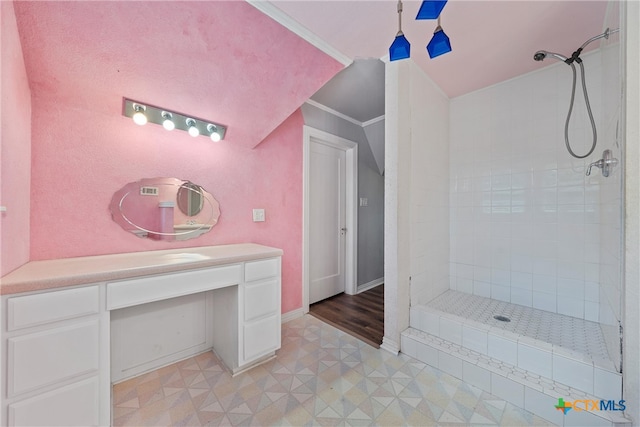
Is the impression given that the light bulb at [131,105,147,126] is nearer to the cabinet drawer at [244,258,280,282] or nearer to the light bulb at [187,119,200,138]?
the light bulb at [187,119,200,138]

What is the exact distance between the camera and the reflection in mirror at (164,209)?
1564mm

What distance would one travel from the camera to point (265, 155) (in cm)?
226

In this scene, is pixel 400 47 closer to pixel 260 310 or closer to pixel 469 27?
pixel 469 27

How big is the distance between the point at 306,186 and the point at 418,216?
3.76 feet

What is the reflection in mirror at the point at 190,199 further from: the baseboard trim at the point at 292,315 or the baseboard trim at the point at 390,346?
the baseboard trim at the point at 390,346

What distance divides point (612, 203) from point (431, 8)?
1503 millimetres

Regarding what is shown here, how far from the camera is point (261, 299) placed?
5.49 ft

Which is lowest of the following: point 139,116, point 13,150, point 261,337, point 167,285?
point 261,337

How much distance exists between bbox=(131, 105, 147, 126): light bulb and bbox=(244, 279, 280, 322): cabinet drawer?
1246mm

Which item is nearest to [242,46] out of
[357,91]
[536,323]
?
[357,91]

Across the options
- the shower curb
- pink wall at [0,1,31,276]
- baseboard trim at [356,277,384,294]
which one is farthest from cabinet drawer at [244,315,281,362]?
baseboard trim at [356,277,384,294]

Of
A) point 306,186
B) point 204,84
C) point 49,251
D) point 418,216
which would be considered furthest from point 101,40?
point 418,216

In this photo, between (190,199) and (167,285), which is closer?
(167,285)

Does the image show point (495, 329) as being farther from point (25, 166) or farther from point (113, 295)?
point (25, 166)
